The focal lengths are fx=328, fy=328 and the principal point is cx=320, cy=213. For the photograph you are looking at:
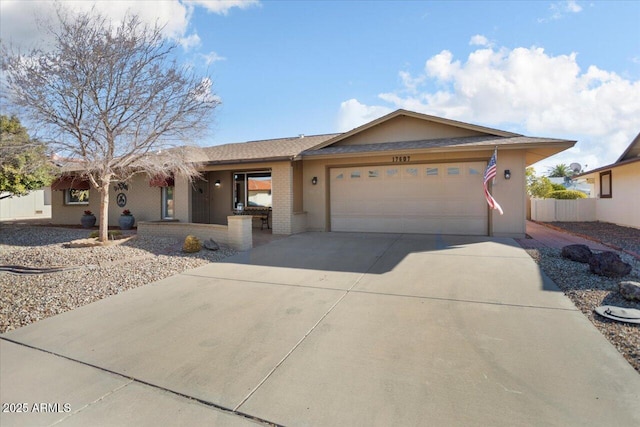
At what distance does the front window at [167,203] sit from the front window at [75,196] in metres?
5.75

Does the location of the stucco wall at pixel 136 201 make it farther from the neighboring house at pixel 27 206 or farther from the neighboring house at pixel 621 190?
the neighboring house at pixel 621 190

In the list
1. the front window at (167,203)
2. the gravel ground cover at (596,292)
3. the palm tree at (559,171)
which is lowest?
the gravel ground cover at (596,292)

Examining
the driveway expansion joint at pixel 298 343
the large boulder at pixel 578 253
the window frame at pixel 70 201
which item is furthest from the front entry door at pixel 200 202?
the large boulder at pixel 578 253

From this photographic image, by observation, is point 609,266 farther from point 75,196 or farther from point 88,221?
point 75,196

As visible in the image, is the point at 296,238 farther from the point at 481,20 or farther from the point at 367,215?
the point at 481,20

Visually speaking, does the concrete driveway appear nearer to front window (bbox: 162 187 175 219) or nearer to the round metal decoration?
front window (bbox: 162 187 175 219)

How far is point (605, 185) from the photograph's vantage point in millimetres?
17734

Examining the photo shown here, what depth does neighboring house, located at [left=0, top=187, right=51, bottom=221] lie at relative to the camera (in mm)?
25922

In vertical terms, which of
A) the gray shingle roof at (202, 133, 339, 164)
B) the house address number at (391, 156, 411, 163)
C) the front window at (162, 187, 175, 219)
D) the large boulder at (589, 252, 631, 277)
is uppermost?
the gray shingle roof at (202, 133, 339, 164)

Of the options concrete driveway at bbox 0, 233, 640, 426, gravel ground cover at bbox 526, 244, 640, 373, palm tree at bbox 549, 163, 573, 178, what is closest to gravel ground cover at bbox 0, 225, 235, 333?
concrete driveway at bbox 0, 233, 640, 426

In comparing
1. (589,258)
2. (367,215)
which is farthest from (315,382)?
(367,215)

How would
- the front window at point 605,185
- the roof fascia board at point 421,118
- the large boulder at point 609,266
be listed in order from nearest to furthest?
1. the large boulder at point 609,266
2. the roof fascia board at point 421,118
3. the front window at point 605,185

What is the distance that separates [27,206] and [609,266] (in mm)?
37018

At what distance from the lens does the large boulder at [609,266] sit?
584 cm
